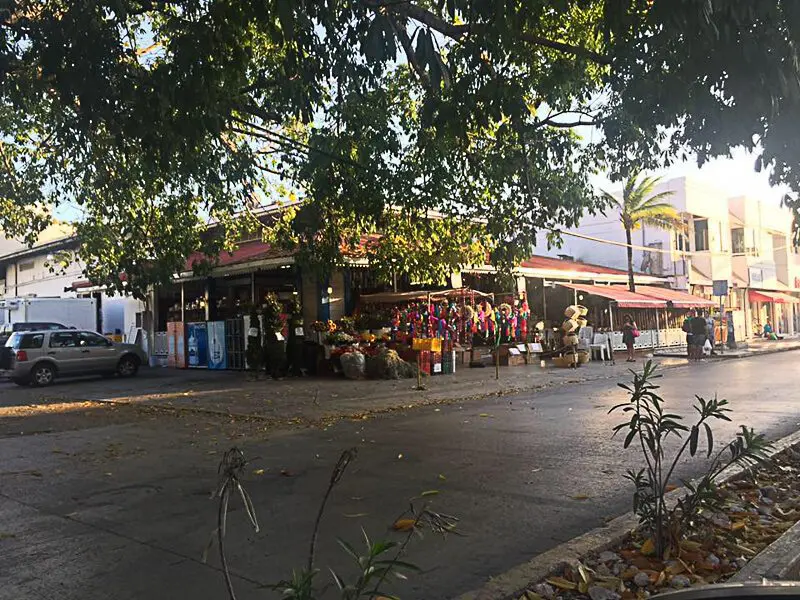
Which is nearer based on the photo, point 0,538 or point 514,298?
point 0,538

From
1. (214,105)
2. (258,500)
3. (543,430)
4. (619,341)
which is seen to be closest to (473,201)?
(543,430)

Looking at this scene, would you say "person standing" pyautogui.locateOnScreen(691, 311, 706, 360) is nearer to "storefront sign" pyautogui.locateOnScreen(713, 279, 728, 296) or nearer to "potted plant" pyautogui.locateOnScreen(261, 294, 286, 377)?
"storefront sign" pyautogui.locateOnScreen(713, 279, 728, 296)

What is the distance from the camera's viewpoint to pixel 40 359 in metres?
19.4

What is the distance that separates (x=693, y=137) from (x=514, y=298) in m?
16.1

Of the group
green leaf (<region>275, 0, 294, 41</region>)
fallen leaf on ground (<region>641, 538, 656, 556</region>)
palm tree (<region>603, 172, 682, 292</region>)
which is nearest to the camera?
fallen leaf on ground (<region>641, 538, 656, 556</region>)

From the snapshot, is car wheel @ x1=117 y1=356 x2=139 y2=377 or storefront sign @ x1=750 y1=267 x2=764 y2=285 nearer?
car wheel @ x1=117 y1=356 x2=139 y2=377

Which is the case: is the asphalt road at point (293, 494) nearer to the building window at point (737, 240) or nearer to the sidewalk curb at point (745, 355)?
the sidewalk curb at point (745, 355)

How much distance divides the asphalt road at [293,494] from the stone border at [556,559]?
8.6 inches

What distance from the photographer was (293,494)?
20.5ft

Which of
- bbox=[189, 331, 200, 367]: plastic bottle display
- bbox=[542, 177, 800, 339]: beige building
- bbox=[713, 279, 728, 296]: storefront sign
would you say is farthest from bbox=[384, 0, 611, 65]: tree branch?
bbox=[542, 177, 800, 339]: beige building

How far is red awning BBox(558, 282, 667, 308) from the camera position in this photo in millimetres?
26875

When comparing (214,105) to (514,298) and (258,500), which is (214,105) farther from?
(514,298)

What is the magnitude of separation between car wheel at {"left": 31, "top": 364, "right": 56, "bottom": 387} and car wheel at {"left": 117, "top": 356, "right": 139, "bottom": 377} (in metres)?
2.19

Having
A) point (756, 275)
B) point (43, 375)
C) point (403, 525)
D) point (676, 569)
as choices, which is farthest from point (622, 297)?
point (676, 569)
